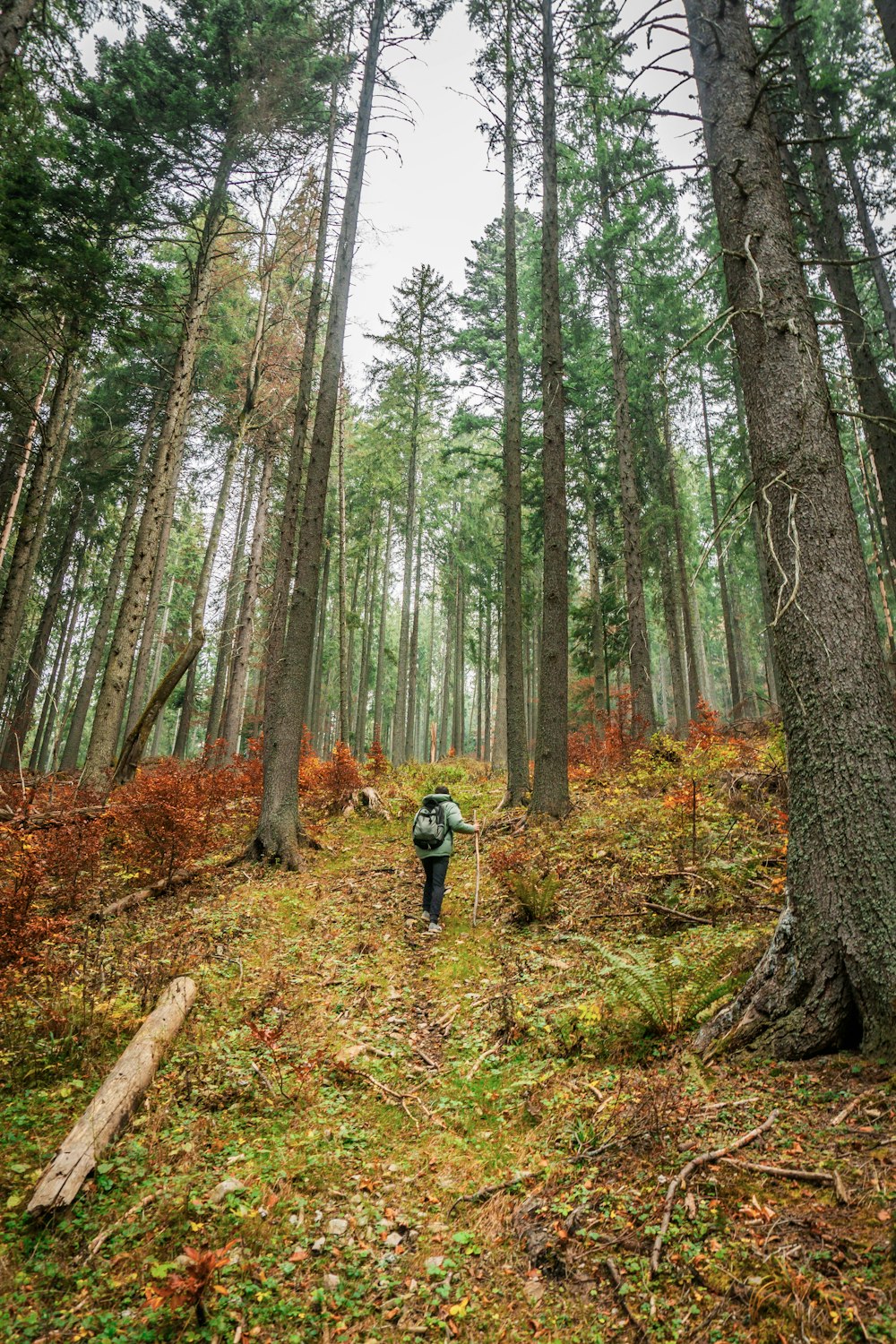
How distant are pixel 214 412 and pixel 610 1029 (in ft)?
67.1

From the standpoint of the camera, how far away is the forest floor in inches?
95.7

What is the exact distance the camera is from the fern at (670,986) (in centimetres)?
411

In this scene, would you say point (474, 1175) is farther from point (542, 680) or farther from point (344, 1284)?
point (542, 680)

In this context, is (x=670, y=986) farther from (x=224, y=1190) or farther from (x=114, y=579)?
(x=114, y=579)

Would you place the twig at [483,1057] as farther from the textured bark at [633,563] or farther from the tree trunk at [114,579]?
the tree trunk at [114,579]

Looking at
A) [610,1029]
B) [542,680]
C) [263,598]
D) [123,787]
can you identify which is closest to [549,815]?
[542,680]

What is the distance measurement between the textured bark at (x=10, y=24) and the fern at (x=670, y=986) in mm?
12629

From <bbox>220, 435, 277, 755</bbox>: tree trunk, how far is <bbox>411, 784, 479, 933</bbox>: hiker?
1150 cm

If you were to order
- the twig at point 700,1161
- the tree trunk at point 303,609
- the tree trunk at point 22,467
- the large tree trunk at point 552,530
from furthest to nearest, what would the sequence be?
the tree trunk at point 22,467 < the large tree trunk at point 552,530 < the tree trunk at point 303,609 < the twig at point 700,1161

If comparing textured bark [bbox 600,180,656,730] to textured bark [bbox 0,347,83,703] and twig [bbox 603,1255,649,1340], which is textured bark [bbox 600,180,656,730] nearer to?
textured bark [bbox 0,347,83,703]

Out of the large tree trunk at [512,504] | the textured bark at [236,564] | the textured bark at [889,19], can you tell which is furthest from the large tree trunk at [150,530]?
the textured bark at [889,19]

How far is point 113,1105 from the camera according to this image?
3.68 meters

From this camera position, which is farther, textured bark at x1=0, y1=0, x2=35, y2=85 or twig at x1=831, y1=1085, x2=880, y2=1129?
textured bark at x1=0, y1=0, x2=35, y2=85

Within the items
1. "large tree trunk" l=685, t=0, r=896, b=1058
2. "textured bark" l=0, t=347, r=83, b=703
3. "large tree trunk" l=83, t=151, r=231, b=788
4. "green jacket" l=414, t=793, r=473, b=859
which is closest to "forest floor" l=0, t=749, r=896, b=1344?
"large tree trunk" l=685, t=0, r=896, b=1058
